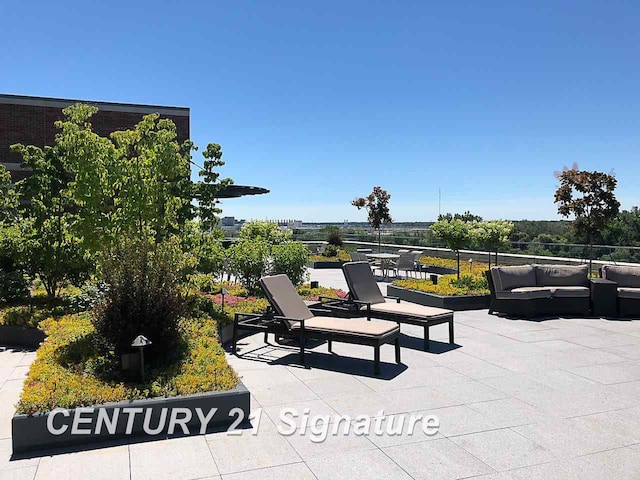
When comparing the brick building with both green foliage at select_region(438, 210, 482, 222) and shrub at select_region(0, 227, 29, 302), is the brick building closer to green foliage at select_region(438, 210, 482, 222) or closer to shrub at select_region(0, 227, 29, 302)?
shrub at select_region(0, 227, 29, 302)

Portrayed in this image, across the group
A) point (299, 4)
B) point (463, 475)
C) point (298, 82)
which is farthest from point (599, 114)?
point (463, 475)

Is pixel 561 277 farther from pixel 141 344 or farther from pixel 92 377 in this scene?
pixel 92 377

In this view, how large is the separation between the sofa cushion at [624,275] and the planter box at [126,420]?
8.11 meters

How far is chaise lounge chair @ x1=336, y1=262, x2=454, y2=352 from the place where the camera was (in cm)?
637

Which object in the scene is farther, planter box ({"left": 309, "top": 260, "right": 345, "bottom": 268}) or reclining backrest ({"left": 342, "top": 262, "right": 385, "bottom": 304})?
planter box ({"left": 309, "top": 260, "right": 345, "bottom": 268})

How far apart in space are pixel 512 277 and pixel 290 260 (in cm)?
460

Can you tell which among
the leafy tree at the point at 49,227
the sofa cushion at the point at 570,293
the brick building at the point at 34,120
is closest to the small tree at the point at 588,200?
the sofa cushion at the point at 570,293

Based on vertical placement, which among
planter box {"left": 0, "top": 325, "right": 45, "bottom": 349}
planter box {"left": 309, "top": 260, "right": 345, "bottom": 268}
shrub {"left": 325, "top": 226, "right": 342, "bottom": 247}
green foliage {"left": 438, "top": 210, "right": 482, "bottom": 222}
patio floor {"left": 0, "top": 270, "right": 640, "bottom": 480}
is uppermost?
green foliage {"left": 438, "top": 210, "right": 482, "bottom": 222}

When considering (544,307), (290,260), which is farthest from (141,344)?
(544,307)

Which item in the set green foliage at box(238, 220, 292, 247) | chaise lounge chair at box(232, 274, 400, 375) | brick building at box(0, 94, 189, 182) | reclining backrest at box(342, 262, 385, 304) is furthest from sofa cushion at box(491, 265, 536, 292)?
brick building at box(0, 94, 189, 182)

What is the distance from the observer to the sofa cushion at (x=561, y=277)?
361 inches

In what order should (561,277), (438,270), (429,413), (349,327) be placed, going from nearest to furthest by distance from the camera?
(429,413), (349,327), (561,277), (438,270)

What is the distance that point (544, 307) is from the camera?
8.77m

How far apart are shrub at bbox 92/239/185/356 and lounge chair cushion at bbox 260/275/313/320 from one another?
1.50 meters
